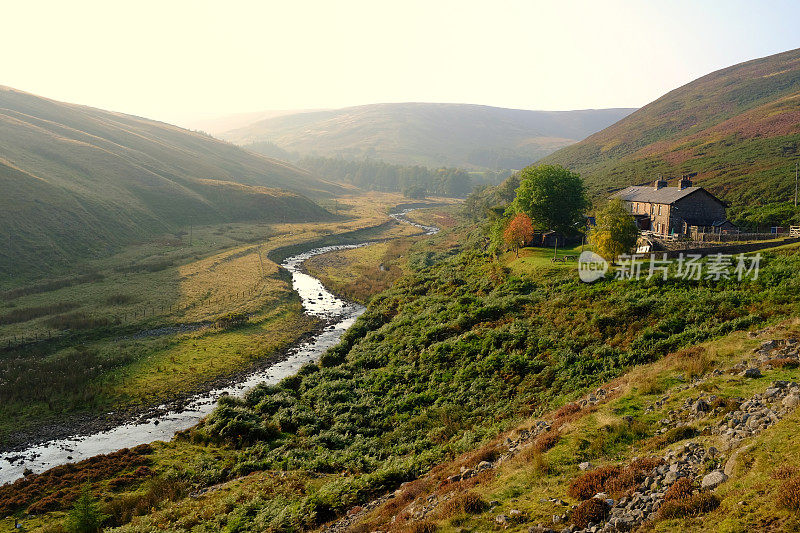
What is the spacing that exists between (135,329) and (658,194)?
76935mm

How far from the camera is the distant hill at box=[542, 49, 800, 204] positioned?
3627 inches

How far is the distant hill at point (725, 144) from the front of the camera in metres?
92.1

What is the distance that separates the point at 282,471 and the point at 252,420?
838cm

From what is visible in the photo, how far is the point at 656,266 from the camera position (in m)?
40.3

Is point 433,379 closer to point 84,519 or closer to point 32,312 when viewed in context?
point 84,519

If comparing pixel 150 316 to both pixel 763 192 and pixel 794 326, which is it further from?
pixel 763 192

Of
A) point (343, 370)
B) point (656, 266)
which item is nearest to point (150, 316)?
point (343, 370)

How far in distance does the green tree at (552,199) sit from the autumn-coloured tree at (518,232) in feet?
14.8

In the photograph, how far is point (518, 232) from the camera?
58000 millimetres

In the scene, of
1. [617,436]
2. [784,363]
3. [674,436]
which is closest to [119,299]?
[617,436]

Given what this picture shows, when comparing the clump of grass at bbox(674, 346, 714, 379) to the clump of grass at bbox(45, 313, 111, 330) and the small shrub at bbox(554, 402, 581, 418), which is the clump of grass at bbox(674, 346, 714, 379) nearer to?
the small shrub at bbox(554, 402, 581, 418)

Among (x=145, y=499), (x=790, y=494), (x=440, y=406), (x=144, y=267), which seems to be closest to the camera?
(x=790, y=494)

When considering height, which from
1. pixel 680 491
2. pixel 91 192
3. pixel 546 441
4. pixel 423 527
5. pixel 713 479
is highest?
pixel 91 192

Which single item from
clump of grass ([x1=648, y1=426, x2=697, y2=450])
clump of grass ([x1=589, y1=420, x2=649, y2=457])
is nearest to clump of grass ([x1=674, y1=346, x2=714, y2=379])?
clump of grass ([x1=589, y1=420, x2=649, y2=457])
